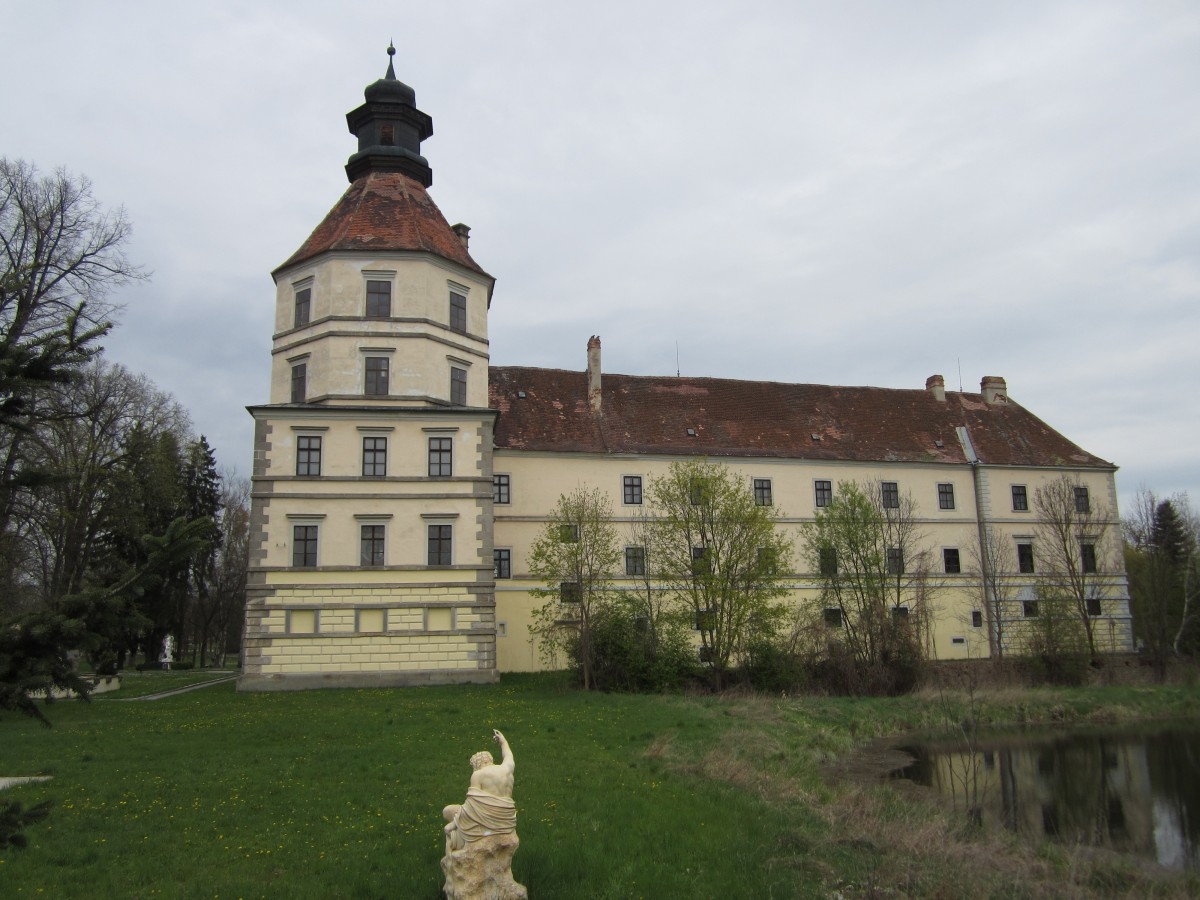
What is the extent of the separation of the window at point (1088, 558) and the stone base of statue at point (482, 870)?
3742 centimetres

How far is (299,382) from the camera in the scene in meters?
30.0

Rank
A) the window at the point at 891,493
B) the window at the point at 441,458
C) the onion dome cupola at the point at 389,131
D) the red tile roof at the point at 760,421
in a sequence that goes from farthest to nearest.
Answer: the window at the point at 891,493 < the red tile roof at the point at 760,421 < the onion dome cupola at the point at 389,131 < the window at the point at 441,458

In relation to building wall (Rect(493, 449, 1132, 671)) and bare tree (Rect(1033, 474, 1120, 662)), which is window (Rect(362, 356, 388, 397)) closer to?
building wall (Rect(493, 449, 1132, 671))

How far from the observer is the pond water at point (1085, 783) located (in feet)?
47.9

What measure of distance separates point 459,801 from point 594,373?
2791cm

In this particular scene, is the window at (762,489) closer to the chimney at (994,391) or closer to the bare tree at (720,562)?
the bare tree at (720,562)

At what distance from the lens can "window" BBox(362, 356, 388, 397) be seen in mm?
29391

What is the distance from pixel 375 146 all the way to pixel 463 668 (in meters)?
19.7

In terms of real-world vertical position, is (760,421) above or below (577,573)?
above

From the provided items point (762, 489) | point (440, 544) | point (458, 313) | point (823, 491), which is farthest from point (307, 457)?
point (823, 491)

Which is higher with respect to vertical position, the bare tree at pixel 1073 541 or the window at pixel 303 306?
the window at pixel 303 306

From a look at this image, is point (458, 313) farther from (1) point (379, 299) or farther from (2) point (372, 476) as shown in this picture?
(2) point (372, 476)

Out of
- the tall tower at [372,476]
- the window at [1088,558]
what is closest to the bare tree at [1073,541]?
the window at [1088,558]

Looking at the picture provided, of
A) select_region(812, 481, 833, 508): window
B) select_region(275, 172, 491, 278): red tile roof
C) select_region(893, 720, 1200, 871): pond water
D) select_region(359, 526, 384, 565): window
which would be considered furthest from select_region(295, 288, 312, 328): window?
select_region(893, 720, 1200, 871): pond water
